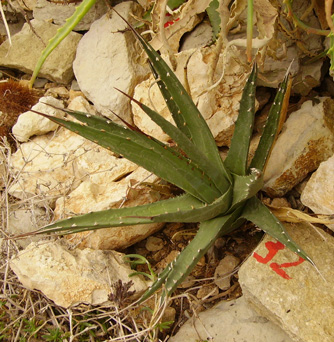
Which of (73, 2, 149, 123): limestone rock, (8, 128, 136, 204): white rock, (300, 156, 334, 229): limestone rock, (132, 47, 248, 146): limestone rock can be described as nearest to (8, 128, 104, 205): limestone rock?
(8, 128, 136, 204): white rock

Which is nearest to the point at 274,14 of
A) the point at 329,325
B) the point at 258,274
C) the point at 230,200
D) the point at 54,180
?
the point at 230,200

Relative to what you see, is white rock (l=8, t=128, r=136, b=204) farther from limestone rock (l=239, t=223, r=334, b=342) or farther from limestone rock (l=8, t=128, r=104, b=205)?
limestone rock (l=239, t=223, r=334, b=342)

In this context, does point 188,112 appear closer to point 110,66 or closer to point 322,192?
point 322,192

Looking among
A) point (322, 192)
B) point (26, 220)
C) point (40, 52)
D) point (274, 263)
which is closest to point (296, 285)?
point (274, 263)

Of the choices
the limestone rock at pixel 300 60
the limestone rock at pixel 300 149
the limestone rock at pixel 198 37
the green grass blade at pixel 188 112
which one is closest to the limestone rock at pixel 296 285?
the limestone rock at pixel 300 149

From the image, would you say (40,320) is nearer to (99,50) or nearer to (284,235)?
(284,235)

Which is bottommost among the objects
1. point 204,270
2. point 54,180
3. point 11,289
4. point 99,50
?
point 204,270
